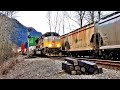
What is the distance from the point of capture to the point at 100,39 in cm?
1988

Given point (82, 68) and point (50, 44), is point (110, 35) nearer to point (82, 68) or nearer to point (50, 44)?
point (82, 68)

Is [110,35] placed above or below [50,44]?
below

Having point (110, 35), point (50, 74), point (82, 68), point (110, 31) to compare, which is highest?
point (110, 31)

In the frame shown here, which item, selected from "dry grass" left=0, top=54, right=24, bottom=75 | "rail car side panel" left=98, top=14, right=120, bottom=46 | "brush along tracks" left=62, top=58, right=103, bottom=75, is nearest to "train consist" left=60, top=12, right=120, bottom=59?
"rail car side panel" left=98, top=14, right=120, bottom=46

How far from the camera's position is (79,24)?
1622 inches

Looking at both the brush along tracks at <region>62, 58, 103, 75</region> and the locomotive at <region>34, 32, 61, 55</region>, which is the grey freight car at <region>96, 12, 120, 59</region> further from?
the locomotive at <region>34, 32, 61, 55</region>

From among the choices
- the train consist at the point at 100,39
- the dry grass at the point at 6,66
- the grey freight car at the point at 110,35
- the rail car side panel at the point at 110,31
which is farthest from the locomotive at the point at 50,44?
the rail car side panel at the point at 110,31

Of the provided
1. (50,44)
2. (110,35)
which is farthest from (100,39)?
(50,44)

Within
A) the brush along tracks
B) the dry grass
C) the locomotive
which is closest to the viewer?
the brush along tracks

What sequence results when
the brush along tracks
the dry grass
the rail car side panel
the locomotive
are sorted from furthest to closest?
1. the locomotive
2. the rail car side panel
3. the dry grass
4. the brush along tracks

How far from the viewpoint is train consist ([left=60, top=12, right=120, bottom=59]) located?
16.7m
